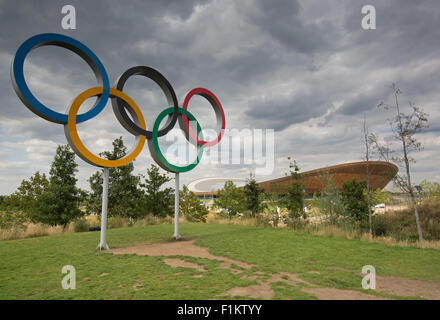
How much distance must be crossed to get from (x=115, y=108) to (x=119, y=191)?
11.0 meters

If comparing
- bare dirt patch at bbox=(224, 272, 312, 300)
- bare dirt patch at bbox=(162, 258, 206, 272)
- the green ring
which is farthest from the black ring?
bare dirt patch at bbox=(224, 272, 312, 300)

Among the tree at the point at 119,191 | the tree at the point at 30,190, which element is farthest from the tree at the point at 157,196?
the tree at the point at 30,190

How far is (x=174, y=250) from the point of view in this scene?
8656 mm

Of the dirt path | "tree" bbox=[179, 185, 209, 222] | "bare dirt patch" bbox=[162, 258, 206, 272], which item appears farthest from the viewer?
"tree" bbox=[179, 185, 209, 222]

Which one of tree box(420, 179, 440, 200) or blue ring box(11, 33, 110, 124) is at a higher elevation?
blue ring box(11, 33, 110, 124)

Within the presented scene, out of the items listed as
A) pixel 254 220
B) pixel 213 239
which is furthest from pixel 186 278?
pixel 254 220

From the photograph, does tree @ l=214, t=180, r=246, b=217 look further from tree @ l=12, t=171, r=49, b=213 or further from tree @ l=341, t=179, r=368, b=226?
tree @ l=12, t=171, r=49, b=213

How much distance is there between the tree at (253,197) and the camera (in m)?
19.1

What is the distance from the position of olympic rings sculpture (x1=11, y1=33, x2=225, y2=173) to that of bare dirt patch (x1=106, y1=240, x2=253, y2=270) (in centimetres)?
304

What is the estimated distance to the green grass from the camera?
15.2ft

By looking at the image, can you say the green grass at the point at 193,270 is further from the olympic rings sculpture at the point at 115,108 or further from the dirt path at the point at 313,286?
the olympic rings sculpture at the point at 115,108

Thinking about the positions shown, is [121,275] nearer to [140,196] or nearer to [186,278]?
[186,278]

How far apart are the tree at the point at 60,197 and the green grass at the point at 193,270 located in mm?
6838
